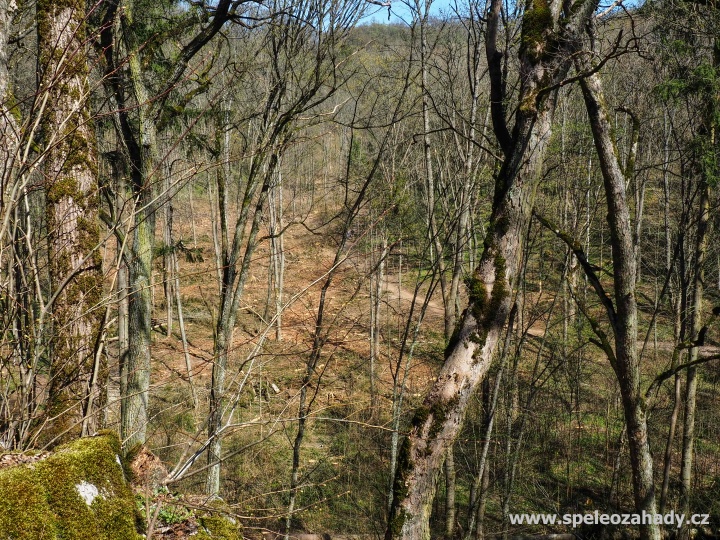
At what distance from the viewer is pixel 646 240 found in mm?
25109

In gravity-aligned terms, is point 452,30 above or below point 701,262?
above

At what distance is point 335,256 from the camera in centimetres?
911

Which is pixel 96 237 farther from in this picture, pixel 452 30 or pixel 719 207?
pixel 452 30

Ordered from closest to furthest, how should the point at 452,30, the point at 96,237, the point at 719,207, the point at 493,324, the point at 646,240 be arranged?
the point at 493,324 < the point at 96,237 < the point at 719,207 < the point at 452,30 < the point at 646,240

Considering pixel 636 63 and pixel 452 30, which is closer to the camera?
pixel 452 30

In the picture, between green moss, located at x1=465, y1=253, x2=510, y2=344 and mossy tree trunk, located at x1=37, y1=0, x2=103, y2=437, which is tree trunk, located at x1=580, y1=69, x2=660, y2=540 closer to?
green moss, located at x1=465, y1=253, x2=510, y2=344

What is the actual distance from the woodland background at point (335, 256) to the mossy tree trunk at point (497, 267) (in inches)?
1.0

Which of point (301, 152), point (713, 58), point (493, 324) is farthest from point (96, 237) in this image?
point (301, 152)

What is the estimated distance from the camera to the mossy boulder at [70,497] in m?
1.67

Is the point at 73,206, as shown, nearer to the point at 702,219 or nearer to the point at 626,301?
the point at 626,301

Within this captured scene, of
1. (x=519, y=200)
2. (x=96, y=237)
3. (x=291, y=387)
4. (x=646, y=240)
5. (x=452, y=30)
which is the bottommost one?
(x=291, y=387)

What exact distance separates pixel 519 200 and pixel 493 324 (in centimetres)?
93

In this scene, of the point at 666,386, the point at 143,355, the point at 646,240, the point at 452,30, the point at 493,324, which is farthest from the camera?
the point at 646,240

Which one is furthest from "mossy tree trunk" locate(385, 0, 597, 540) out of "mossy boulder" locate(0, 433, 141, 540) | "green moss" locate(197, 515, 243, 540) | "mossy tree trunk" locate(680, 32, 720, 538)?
"mossy tree trunk" locate(680, 32, 720, 538)
